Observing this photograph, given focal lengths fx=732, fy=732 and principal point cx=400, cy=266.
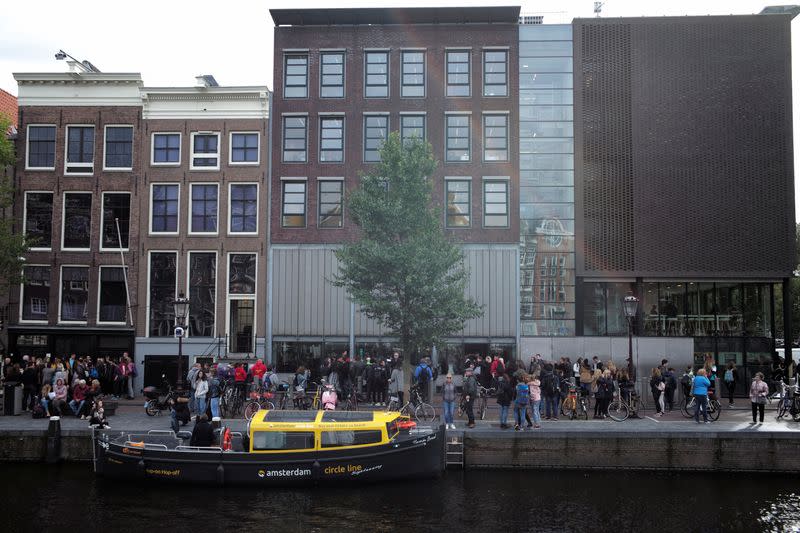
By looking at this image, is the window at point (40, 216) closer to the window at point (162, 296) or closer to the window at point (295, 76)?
the window at point (162, 296)

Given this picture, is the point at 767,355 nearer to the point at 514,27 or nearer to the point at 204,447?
the point at 514,27

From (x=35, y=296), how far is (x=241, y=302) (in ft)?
34.5

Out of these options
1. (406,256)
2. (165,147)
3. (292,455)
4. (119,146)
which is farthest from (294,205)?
(292,455)

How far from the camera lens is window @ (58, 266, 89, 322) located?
121 feet

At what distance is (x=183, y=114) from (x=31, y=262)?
423 inches

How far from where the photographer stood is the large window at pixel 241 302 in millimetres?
36656

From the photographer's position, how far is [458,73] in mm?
37469

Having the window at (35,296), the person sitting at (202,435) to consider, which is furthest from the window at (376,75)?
the person sitting at (202,435)

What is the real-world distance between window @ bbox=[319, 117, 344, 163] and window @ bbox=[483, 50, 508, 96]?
763 centimetres

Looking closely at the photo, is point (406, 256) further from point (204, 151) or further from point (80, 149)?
point (80, 149)

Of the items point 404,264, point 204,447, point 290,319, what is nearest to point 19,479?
point 204,447

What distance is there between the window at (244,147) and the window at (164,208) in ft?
11.2

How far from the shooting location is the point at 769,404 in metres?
30.6

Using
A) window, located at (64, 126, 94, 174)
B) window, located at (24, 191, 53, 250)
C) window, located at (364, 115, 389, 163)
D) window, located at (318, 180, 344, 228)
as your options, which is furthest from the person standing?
window, located at (24, 191, 53, 250)
